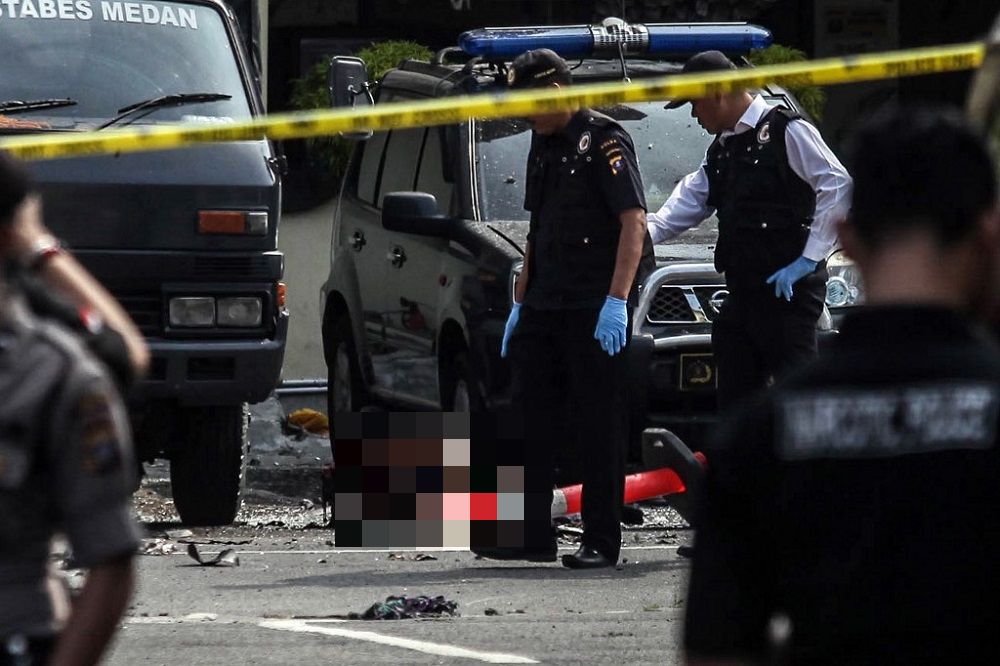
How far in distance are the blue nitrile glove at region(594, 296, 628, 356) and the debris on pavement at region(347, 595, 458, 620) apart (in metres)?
1.09

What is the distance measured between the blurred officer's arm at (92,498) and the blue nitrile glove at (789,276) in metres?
4.93

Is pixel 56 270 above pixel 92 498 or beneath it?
above

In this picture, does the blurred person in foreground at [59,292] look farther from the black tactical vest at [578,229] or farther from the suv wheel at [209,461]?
the suv wheel at [209,461]

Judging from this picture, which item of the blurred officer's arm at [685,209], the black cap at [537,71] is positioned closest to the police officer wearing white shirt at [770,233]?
the blurred officer's arm at [685,209]

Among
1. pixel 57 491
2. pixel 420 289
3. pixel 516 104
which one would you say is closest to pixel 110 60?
pixel 420 289

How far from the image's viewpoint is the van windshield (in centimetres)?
857

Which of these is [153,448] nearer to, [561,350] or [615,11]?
[561,350]

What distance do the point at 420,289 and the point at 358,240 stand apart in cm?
103

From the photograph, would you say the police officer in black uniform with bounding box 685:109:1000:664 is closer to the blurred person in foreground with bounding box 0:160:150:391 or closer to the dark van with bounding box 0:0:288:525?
the blurred person in foreground with bounding box 0:160:150:391

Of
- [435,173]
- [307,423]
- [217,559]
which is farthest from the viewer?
[307,423]

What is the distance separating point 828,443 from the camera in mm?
2193

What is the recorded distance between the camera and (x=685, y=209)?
7.89m

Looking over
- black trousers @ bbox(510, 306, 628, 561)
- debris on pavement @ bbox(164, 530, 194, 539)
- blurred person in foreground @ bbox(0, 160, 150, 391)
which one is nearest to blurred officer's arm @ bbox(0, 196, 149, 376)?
blurred person in foreground @ bbox(0, 160, 150, 391)

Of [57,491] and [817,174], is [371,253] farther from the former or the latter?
[57,491]
